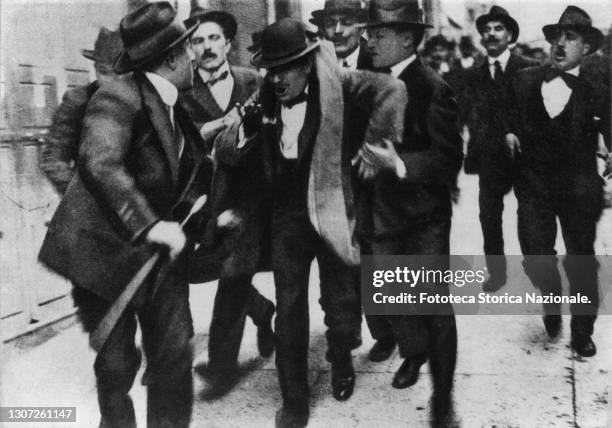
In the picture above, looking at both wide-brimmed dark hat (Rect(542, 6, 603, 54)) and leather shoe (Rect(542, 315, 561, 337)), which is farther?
leather shoe (Rect(542, 315, 561, 337))

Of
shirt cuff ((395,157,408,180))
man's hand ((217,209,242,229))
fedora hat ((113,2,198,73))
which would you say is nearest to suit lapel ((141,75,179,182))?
fedora hat ((113,2,198,73))

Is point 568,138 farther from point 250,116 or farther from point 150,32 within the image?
point 150,32

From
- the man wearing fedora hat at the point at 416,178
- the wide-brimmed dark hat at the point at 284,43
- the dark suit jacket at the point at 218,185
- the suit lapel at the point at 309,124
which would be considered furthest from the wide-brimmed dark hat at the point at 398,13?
the dark suit jacket at the point at 218,185

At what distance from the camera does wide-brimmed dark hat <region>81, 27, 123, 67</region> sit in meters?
4.20

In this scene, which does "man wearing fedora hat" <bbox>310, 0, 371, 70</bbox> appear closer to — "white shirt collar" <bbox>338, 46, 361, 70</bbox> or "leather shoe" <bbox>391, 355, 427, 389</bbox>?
"white shirt collar" <bbox>338, 46, 361, 70</bbox>

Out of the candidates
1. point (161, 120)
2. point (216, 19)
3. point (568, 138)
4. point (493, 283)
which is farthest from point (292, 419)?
point (216, 19)

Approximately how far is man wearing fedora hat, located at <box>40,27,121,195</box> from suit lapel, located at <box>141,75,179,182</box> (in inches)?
10.8


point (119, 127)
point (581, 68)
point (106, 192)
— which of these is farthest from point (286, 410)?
point (581, 68)

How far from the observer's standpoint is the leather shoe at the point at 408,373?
4152 millimetres

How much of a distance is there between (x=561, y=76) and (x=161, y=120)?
244cm

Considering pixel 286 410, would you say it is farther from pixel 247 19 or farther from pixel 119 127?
pixel 247 19

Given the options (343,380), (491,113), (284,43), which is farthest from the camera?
(343,380)

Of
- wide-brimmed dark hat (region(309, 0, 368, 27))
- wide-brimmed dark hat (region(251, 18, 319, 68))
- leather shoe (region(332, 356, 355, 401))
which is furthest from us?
leather shoe (region(332, 356, 355, 401))

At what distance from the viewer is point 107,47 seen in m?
4.21
